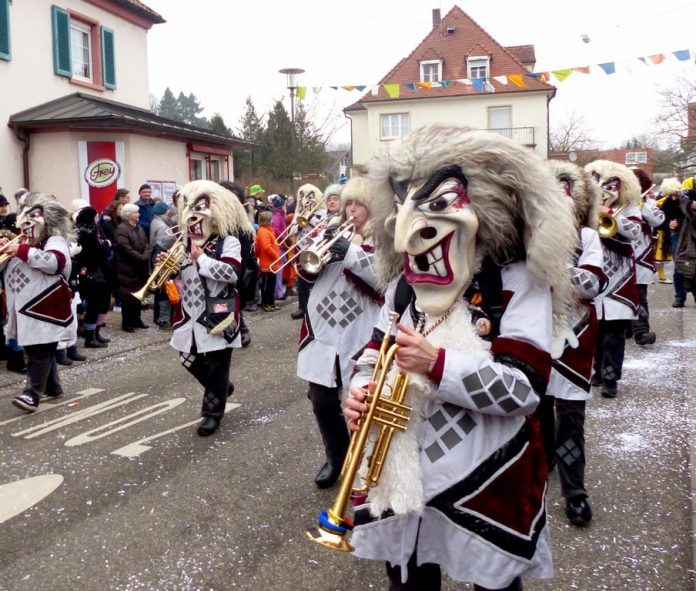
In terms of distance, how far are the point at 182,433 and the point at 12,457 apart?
116cm

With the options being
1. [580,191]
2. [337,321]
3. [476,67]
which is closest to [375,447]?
[337,321]

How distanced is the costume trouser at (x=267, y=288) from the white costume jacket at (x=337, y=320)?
733cm

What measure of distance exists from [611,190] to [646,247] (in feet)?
8.83

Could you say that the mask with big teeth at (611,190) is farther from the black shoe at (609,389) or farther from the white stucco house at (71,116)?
the white stucco house at (71,116)

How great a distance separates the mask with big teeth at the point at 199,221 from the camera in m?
5.08

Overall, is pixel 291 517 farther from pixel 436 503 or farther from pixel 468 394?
pixel 468 394

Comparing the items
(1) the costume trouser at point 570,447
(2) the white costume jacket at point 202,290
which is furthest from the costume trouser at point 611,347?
(2) the white costume jacket at point 202,290

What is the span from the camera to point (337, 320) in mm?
4176

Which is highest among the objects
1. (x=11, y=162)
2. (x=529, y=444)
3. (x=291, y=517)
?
(x=11, y=162)

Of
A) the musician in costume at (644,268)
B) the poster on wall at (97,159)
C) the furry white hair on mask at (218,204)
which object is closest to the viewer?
the furry white hair on mask at (218,204)

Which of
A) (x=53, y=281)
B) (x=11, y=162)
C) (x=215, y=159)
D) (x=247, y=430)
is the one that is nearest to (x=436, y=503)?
(x=247, y=430)

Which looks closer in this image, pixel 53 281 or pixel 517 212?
pixel 517 212

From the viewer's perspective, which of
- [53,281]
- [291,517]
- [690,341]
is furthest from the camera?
[690,341]

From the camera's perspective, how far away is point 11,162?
13.4 meters
